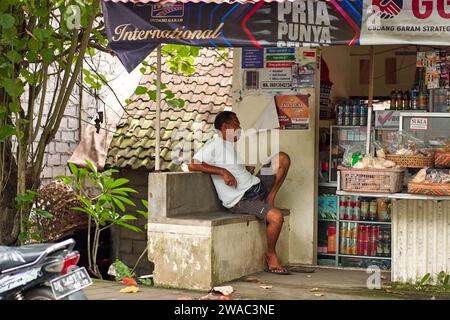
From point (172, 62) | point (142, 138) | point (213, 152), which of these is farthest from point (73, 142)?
point (213, 152)

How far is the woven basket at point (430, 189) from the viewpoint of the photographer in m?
8.53

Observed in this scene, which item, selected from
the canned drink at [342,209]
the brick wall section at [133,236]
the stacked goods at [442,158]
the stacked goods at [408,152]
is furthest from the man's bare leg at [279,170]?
the brick wall section at [133,236]

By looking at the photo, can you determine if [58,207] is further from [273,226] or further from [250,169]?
[273,226]

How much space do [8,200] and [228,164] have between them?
278 cm

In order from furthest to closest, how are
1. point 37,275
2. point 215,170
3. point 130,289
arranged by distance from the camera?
1. point 215,170
2. point 130,289
3. point 37,275

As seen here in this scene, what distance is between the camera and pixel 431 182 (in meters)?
8.64

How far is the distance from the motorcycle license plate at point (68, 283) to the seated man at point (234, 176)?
11.0ft

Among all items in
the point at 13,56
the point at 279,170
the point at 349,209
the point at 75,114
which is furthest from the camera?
the point at 75,114

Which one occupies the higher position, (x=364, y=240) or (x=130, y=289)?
(x=364, y=240)

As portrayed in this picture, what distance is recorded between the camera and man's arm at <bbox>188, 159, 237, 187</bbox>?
9.63 m

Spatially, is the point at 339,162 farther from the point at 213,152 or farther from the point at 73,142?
the point at 73,142

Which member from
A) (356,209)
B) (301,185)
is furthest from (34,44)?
(356,209)

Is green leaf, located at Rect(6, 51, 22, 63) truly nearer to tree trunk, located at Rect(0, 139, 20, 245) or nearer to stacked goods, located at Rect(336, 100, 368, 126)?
tree trunk, located at Rect(0, 139, 20, 245)
